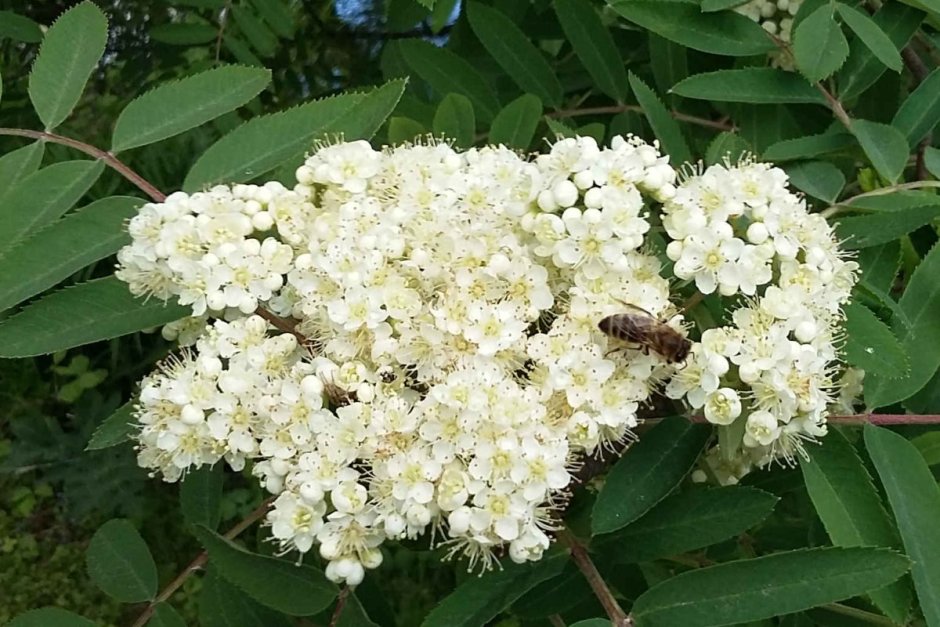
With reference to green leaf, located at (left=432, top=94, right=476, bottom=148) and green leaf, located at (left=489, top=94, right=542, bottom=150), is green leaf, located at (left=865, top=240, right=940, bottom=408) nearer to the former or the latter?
green leaf, located at (left=489, top=94, right=542, bottom=150)

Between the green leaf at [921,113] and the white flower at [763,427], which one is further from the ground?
the green leaf at [921,113]

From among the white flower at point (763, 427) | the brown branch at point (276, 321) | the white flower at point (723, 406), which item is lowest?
the white flower at point (763, 427)

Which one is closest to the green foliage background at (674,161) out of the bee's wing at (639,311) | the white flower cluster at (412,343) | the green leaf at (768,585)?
the green leaf at (768,585)

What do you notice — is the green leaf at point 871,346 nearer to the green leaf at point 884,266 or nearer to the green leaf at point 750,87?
the green leaf at point 884,266

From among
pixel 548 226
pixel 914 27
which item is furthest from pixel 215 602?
pixel 914 27

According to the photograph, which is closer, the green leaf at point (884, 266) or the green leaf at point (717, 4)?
the green leaf at point (884, 266)

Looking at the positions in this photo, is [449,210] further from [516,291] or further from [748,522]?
[748,522]

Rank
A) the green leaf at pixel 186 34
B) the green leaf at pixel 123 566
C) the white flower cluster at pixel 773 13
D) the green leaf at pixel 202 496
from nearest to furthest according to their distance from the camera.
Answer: the green leaf at pixel 123 566, the green leaf at pixel 202 496, the white flower cluster at pixel 773 13, the green leaf at pixel 186 34

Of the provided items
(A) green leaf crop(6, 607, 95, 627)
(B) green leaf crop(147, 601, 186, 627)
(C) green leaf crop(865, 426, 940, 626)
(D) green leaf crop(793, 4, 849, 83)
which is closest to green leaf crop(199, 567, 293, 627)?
(B) green leaf crop(147, 601, 186, 627)
